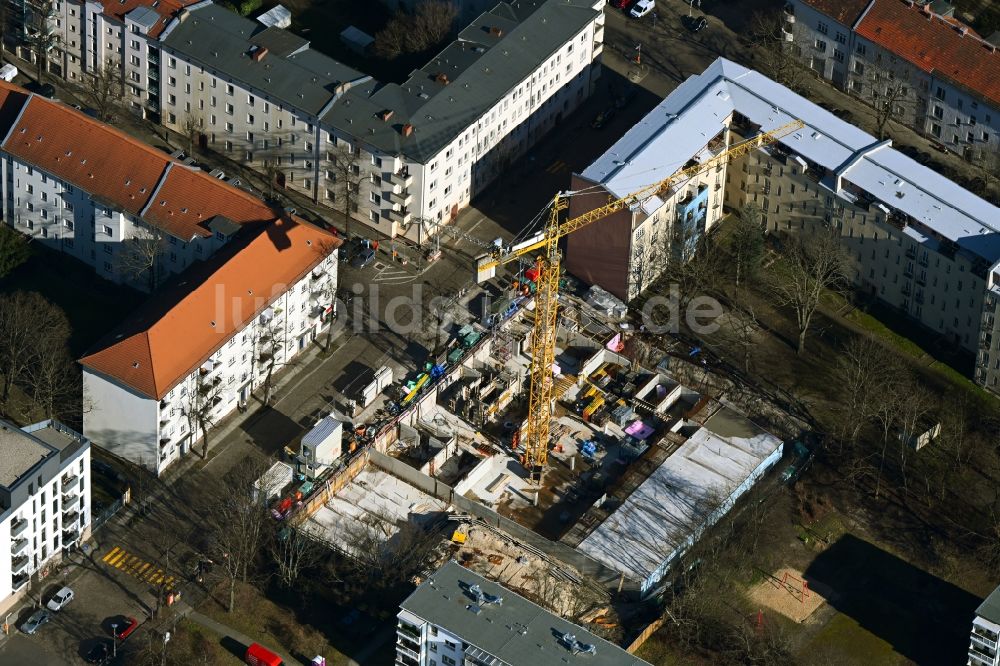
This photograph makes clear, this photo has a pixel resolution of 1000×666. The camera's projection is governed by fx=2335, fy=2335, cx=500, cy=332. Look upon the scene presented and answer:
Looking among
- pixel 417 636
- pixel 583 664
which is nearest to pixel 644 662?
pixel 583 664

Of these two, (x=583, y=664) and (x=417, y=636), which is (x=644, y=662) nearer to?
(x=583, y=664)
